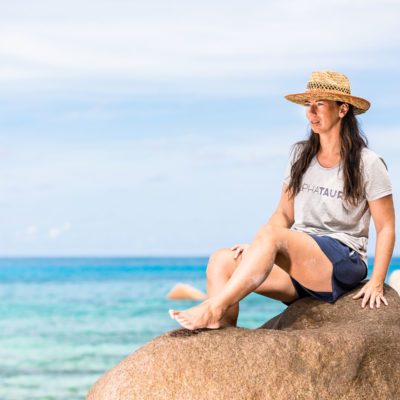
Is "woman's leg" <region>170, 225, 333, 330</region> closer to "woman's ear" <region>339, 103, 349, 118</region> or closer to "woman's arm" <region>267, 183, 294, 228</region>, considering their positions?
"woman's arm" <region>267, 183, 294, 228</region>

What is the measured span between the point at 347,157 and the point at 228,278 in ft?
3.39

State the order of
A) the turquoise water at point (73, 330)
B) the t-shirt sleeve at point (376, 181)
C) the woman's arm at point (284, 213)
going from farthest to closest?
the turquoise water at point (73, 330) < the woman's arm at point (284, 213) < the t-shirt sleeve at point (376, 181)

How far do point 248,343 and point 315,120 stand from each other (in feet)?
4.93

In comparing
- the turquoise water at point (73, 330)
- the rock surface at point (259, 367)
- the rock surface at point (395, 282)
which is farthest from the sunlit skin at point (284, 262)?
the turquoise water at point (73, 330)

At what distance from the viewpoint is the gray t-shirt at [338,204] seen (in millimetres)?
4008

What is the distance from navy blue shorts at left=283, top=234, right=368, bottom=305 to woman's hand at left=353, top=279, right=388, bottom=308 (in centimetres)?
10

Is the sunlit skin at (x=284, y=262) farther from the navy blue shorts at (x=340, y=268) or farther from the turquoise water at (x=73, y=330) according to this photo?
the turquoise water at (x=73, y=330)

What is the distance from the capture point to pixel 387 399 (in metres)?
3.57

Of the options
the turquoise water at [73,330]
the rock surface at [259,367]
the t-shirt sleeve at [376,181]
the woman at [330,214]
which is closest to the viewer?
the rock surface at [259,367]

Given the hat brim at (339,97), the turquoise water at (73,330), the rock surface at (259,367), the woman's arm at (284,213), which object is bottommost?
the turquoise water at (73,330)

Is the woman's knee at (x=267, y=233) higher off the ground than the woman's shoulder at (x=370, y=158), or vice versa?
the woman's shoulder at (x=370, y=158)

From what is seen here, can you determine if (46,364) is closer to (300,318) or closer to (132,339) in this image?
(132,339)

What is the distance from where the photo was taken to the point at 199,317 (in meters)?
3.38

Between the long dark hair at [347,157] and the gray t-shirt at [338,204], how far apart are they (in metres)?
0.04
